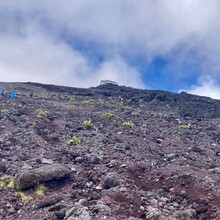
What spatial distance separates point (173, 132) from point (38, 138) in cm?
993

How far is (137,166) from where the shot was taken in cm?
1470

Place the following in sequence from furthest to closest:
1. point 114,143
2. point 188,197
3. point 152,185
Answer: point 114,143, point 152,185, point 188,197

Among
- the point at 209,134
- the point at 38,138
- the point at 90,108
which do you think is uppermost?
the point at 90,108

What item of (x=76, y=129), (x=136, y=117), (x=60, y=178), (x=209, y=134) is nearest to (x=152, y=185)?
(x=60, y=178)

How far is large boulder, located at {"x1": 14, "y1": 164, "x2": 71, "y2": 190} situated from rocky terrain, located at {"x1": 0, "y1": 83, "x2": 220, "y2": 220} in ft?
0.11

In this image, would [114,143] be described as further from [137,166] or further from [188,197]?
[188,197]

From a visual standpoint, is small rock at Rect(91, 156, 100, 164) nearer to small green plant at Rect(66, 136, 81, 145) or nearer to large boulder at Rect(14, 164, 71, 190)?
large boulder at Rect(14, 164, 71, 190)

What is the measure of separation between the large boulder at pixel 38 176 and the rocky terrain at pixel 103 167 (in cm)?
Result: 4

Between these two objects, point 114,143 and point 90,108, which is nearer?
point 114,143

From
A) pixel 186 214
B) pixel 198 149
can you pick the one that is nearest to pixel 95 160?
pixel 186 214

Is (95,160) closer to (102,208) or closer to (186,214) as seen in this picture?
(102,208)

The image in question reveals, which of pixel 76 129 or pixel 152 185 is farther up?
pixel 76 129

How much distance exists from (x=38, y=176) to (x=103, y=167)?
2.85 m

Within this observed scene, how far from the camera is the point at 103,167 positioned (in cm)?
1462
